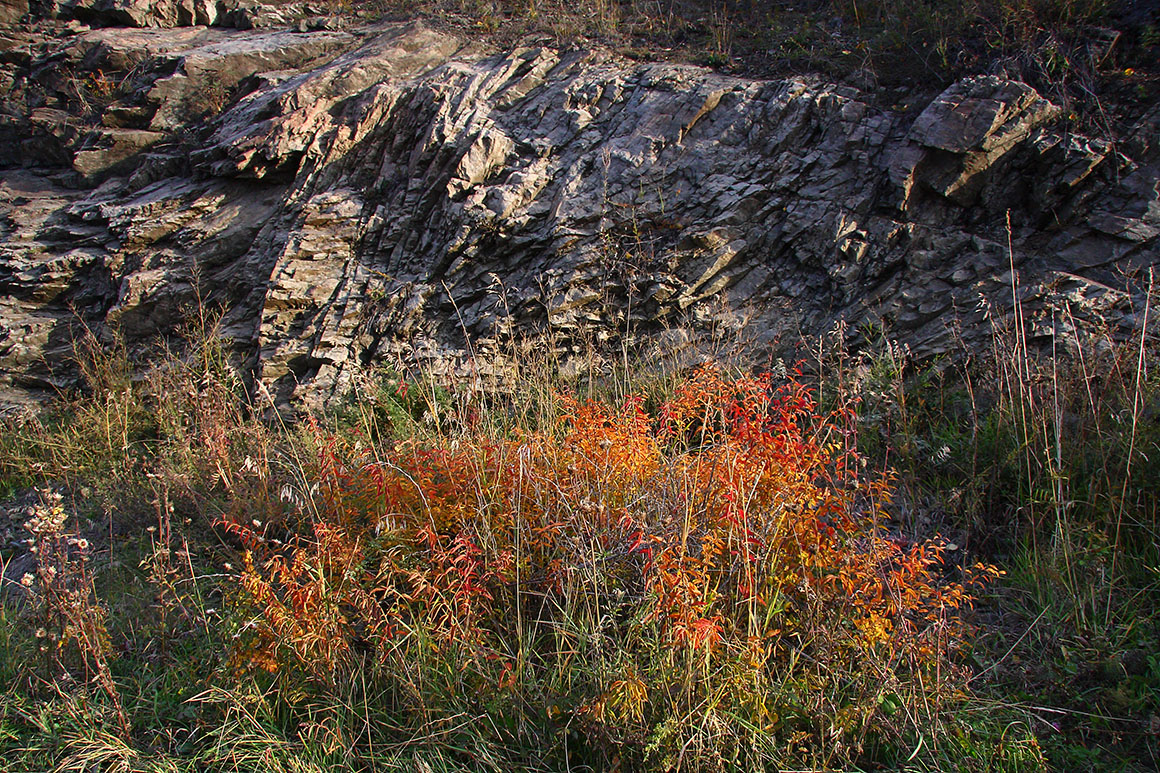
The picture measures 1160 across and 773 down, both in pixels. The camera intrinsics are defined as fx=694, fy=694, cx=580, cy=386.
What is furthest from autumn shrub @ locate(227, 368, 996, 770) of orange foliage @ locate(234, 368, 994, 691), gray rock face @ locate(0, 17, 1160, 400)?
gray rock face @ locate(0, 17, 1160, 400)

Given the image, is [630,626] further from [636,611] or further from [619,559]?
[619,559]

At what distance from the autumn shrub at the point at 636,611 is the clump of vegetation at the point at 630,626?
0.05ft

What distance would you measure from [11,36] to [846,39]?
1060 cm

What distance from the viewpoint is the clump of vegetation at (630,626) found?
255 centimetres

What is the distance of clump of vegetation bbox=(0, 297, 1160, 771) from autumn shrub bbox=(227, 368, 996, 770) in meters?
0.01

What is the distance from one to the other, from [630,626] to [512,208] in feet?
16.2

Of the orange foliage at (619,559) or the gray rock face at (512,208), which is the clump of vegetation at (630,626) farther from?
the gray rock face at (512,208)

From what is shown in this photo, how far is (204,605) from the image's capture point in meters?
3.59

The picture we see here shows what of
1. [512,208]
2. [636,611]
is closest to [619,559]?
[636,611]

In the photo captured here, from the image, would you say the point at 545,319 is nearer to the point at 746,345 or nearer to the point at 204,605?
the point at 746,345

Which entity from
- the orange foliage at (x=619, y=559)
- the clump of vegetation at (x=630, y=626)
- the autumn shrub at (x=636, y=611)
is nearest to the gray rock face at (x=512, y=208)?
the clump of vegetation at (x=630, y=626)

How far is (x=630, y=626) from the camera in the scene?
2.70m

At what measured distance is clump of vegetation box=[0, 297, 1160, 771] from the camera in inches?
100

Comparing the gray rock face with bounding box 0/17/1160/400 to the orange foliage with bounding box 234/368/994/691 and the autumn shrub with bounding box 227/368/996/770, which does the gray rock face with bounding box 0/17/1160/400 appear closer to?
the orange foliage with bounding box 234/368/994/691
